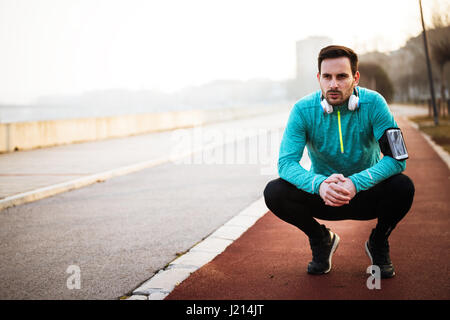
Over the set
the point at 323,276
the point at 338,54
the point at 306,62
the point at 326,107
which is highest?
the point at 306,62

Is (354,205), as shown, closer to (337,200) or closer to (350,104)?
(337,200)

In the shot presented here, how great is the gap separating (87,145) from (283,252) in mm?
13581

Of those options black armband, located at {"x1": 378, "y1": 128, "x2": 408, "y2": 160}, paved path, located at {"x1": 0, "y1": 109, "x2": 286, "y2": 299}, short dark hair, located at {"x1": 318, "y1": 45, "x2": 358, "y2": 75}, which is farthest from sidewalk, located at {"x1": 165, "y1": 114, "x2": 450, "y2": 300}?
short dark hair, located at {"x1": 318, "y1": 45, "x2": 358, "y2": 75}

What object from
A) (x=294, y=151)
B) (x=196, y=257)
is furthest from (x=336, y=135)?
(x=196, y=257)

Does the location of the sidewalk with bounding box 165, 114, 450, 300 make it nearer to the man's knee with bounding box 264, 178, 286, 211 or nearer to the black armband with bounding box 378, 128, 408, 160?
the man's knee with bounding box 264, 178, 286, 211

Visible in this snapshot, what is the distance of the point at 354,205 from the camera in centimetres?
379

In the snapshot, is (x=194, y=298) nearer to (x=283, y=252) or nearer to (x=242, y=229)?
(x=283, y=252)

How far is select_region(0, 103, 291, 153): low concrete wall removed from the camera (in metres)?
A: 15.1

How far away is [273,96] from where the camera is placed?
151500mm

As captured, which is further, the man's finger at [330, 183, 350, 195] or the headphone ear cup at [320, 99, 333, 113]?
the headphone ear cup at [320, 99, 333, 113]

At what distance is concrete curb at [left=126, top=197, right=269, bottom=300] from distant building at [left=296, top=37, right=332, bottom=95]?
129104 mm

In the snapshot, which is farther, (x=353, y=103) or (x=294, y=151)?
(x=294, y=151)

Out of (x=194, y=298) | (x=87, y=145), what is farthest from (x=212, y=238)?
(x=87, y=145)

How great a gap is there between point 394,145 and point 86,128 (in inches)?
657
